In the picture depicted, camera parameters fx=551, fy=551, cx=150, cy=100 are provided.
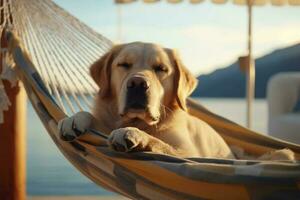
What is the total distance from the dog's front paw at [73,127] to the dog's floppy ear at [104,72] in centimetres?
20

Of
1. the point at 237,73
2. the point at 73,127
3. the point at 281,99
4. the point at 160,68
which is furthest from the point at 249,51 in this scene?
the point at 237,73

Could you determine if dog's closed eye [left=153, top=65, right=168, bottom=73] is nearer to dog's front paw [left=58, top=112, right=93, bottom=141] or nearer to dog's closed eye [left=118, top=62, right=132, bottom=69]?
dog's closed eye [left=118, top=62, right=132, bottom=69]

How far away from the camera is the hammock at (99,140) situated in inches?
41.8

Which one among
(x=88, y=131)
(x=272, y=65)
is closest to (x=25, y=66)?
(x=88, y=131)

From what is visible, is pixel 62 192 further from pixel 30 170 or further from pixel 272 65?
pixel 272 65

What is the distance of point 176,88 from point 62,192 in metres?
2.49

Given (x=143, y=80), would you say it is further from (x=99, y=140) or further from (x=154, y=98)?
(x=99, y=140)

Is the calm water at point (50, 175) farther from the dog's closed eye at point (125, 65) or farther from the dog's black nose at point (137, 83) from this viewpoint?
the dog's black nose at point (137, 83)

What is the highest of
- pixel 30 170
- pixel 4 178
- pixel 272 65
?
pixel 4 178

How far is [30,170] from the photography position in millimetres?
5023

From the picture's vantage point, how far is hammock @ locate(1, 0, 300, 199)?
3.48 ft

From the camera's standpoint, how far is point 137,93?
4.80 ft

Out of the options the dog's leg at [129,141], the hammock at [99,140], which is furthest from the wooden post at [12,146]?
the dog's leg at [129,141]

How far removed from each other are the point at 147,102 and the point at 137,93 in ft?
0.13
